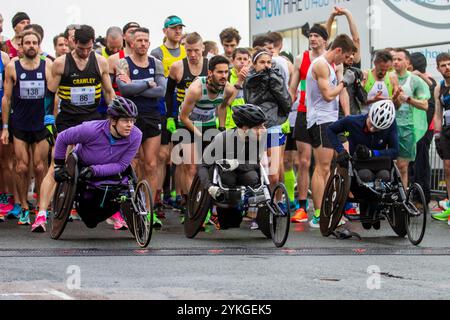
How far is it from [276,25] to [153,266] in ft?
39.2

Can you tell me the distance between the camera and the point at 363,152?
1264cm

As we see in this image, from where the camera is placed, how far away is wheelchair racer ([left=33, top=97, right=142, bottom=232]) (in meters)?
12.4

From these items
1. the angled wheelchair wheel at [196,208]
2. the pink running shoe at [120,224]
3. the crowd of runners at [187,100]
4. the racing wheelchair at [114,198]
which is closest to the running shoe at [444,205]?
the crowd of runners at [187,100]

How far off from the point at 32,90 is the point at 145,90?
1.28m

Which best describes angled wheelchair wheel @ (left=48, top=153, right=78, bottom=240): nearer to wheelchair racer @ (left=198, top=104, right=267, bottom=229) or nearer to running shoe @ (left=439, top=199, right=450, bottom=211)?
wheelchair racer @ (left=198, top=104, right=267, bottom=229)

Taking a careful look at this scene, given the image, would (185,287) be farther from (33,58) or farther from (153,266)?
(33,58)

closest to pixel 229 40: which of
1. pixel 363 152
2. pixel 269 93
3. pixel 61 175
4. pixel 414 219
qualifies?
pixel 269 93

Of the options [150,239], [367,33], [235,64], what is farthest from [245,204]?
[367,33]

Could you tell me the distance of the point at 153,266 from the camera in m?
10.4

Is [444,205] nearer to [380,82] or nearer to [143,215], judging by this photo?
[380,82]

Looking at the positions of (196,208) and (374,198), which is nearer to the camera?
(374,198)

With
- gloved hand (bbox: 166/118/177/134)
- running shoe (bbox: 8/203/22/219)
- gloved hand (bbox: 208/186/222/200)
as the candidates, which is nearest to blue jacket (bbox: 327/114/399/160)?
gloved hand (bbox: 208/186/222/200)

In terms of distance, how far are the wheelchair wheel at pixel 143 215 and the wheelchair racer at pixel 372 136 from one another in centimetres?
207

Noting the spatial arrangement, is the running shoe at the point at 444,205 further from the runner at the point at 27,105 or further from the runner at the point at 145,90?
Result: the runner at the point at 27,105
